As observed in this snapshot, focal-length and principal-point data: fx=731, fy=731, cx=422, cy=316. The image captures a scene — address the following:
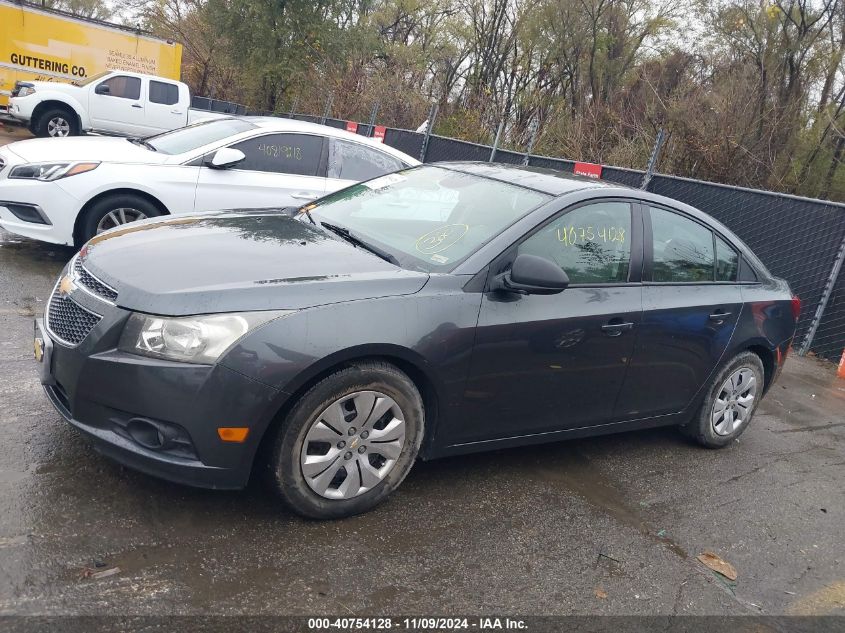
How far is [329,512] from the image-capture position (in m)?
3.24

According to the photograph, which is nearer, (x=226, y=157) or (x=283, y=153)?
(x=226, y=157)

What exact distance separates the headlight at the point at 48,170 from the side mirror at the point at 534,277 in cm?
453

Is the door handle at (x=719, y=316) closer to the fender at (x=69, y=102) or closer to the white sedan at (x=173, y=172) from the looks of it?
the white sedan at (x=173, y=172)

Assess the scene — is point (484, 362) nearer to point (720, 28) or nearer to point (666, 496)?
point (666, 496)

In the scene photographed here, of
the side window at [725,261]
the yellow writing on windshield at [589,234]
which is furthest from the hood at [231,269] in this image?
the side window at [725,261]

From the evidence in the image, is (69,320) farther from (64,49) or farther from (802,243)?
(64,49)

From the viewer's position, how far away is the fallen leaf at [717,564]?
3459 millimetres

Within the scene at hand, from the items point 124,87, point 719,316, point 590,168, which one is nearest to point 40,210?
point 719,316

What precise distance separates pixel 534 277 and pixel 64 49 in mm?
20283

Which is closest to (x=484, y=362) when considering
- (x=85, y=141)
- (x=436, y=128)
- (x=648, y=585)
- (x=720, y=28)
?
(x=648, y=585)

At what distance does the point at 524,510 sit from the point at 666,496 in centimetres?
98

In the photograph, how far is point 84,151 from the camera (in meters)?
6.67

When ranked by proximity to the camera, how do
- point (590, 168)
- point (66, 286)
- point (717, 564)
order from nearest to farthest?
point (66, 286) → point (717, 564) → point (590, 168)

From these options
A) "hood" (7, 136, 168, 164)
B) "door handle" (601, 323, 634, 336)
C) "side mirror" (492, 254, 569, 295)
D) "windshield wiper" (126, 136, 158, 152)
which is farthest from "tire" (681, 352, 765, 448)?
"windshield wiper" (126, 136, 158, 152)
